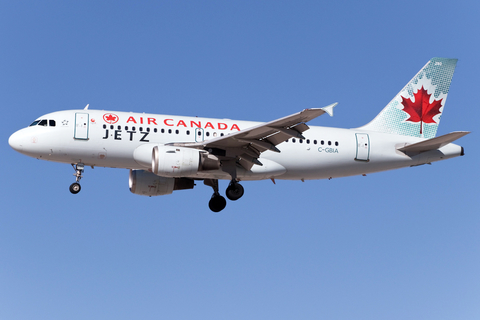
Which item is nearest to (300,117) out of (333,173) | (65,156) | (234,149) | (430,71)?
(234,149)

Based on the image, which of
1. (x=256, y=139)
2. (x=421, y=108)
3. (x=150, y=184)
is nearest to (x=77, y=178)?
(x=150, y=184)

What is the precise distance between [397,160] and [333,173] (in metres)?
3.49

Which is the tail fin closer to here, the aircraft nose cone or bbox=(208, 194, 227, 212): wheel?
bbox=(208, 194, 227, 212): wheel

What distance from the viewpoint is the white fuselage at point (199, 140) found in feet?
99.3

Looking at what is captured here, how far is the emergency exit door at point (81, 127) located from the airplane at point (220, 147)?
1 centimetres

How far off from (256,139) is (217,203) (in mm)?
5853

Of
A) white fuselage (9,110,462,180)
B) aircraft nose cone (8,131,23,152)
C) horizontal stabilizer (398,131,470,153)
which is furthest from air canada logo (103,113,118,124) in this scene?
horizontal stabilizer (398,131,470,153)

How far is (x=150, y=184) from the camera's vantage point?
3425cm

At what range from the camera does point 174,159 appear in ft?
95.5

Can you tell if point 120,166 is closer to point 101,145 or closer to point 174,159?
point 101,145

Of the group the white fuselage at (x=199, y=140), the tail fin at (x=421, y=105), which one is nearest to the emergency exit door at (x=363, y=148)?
the white fuselage at (x=199, y=140)

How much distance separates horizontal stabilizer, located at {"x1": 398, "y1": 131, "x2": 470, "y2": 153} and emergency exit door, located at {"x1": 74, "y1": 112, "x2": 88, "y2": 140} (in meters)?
15.9

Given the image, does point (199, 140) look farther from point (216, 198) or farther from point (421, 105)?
point (421, 105)

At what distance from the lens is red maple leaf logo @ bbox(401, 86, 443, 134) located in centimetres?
3603
